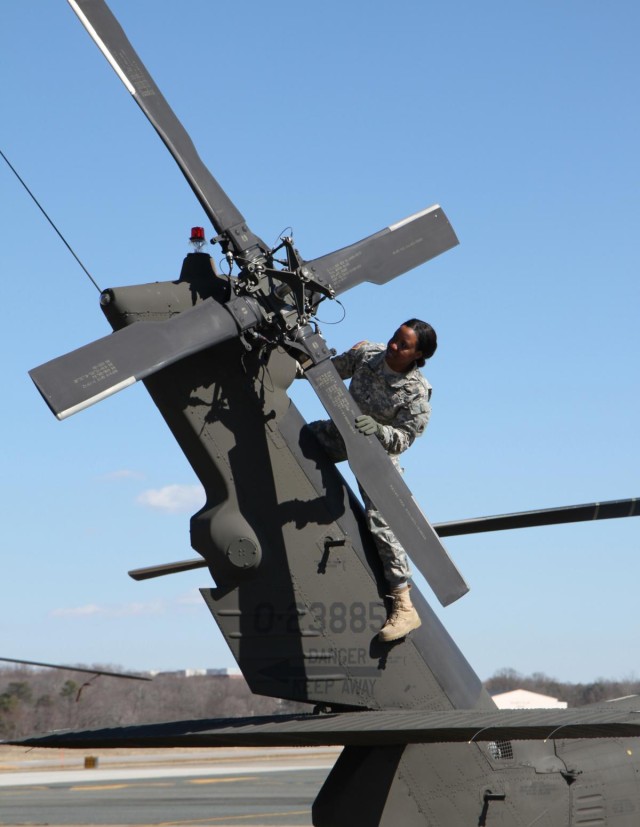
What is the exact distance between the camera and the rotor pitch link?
6195 mm

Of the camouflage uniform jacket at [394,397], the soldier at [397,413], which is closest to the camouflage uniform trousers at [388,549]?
the soldier at [397,413]

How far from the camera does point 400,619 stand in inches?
311

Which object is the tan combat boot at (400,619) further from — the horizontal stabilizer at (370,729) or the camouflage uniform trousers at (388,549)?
the horizontal stabilizer at (370,729)

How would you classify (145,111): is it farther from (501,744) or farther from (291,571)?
(501,744)

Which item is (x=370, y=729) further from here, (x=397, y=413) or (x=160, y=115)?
(x=160, y=115)

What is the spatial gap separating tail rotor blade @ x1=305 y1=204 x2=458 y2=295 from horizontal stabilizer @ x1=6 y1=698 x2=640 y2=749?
9.76 feet

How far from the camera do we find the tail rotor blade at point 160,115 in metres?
7.30

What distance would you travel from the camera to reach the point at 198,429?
785 centimetres

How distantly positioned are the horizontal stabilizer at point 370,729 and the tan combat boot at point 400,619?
0.55 meters

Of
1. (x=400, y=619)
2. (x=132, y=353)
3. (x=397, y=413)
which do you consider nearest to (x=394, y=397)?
(x=397, y=413)

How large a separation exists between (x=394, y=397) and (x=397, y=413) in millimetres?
120

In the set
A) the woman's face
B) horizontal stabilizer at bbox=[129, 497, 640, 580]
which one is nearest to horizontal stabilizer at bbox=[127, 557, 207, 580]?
horizontal stabilizer at bbox=[129, 497, 640, 580]

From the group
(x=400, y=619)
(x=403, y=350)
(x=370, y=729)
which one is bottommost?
(x=370, y=729)

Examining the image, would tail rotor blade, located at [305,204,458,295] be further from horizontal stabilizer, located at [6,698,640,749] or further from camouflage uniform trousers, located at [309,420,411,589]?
horizontal stabilizer, located at [6,698,640,749]
